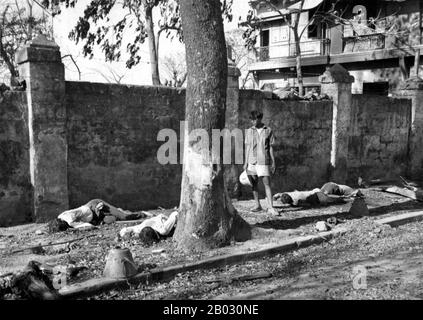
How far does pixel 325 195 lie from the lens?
9.20 m

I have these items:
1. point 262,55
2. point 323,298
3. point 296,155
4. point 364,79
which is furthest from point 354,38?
point 323,298

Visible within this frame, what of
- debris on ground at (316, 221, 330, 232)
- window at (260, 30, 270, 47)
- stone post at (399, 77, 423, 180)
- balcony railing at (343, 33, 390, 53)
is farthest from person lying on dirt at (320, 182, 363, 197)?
window at (260, 30, 270, 47)

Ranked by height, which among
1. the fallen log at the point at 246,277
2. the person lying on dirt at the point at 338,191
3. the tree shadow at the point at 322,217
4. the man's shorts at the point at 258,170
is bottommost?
the fallen log at the point at 246,277

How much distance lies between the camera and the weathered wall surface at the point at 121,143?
25.0 ft

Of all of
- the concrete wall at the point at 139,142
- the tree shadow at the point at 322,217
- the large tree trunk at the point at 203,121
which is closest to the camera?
the large tree trunk at the point at 203,121

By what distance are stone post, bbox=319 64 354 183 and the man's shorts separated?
3623 millimetres

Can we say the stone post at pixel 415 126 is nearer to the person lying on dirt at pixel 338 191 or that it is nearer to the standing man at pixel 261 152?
the person lying on dirt at pixel 338 191

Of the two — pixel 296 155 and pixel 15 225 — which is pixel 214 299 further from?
pixel 296 155

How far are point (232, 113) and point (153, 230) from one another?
383 centimetres

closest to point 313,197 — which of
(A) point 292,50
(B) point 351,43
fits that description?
(B) point 351,43

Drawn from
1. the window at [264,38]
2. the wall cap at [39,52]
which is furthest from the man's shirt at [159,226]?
the window at [264,38]

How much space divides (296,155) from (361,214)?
280 cm

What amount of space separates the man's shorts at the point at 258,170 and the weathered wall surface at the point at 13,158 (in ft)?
12.0

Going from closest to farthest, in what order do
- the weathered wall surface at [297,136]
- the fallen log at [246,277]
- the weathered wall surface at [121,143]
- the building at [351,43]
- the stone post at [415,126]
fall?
the fallen log at [246,277], the weathered wall surface at [121,143], the weathered wall surface at [297,136], the stone post at [415,126], the building at [351,43]
